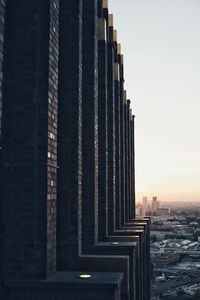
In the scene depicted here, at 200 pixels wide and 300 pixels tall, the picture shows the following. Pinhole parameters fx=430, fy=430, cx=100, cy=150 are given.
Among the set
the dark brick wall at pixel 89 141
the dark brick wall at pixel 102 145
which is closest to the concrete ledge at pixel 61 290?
the dark brick wall at pixel 89 141

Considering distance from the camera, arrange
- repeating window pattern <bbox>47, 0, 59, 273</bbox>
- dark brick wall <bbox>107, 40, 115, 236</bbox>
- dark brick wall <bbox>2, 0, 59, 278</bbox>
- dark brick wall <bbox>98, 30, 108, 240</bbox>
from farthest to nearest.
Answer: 1. dark brick wall <bbox>107, 40, 115, 236</bbox>
2. dark brick wall <bbox>98, 30, 108, 240</bbox>
3. repeating window pattern <bbox>47, 0, 59, 273</bbox>
4. dark brick wall <bbox>2, 0, 59, 278</bbox>

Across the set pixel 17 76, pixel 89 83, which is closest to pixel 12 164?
pixel 17 76

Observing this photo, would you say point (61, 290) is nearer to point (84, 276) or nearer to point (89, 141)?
point (84, 276)

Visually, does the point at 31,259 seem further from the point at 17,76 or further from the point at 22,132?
the point at 17,76

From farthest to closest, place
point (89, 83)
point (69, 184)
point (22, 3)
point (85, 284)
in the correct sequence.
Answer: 1. point (89, 83)
2. point (69, 184)
3. point (22, 3)
4. point (85, 284)

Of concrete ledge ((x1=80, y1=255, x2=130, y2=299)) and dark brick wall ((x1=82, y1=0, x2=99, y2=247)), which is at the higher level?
dark brick wall ((x1=82, y1=0, x2=99, y2=247))

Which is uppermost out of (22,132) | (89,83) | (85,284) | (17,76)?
(89,83)

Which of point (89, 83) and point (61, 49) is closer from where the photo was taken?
point (61, 49)

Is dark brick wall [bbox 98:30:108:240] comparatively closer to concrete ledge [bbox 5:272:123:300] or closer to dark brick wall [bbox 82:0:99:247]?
dark brick wall [bbox 82:0:99:247]

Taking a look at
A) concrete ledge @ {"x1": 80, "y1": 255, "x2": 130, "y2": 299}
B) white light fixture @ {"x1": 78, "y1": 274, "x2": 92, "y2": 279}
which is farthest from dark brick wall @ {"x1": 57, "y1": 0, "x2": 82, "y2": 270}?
white light fixture @ {"x1": 78, "y1": 274, "x2": 92, "y2": 279}
